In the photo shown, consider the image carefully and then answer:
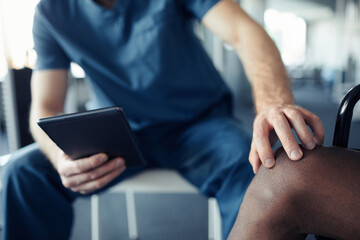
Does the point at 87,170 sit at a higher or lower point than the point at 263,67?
lower

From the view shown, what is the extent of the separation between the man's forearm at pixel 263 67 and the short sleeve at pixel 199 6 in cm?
11

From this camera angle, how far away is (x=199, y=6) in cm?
74

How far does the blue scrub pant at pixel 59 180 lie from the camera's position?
642 millimetres

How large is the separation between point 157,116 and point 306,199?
0.52 meters

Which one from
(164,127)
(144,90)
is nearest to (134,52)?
(144,90)

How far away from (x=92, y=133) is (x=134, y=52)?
1.03 feet

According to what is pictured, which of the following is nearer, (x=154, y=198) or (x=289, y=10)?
(x=154, y=198)

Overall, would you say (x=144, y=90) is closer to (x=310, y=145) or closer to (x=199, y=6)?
(x=199, y=6)

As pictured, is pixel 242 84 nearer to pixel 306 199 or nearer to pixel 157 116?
pixel 157 116

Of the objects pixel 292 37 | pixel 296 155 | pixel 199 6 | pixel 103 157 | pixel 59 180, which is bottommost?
pixel 292 37

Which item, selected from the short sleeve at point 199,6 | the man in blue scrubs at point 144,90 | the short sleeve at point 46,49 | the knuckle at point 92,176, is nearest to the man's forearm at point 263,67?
the man in blue scrubs at point 144,90

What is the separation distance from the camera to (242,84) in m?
4.61

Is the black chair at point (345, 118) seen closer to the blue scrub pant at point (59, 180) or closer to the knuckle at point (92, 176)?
the blue scrub pant at point (59, 180)

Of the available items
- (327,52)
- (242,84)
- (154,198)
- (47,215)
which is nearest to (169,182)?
(47,215)
